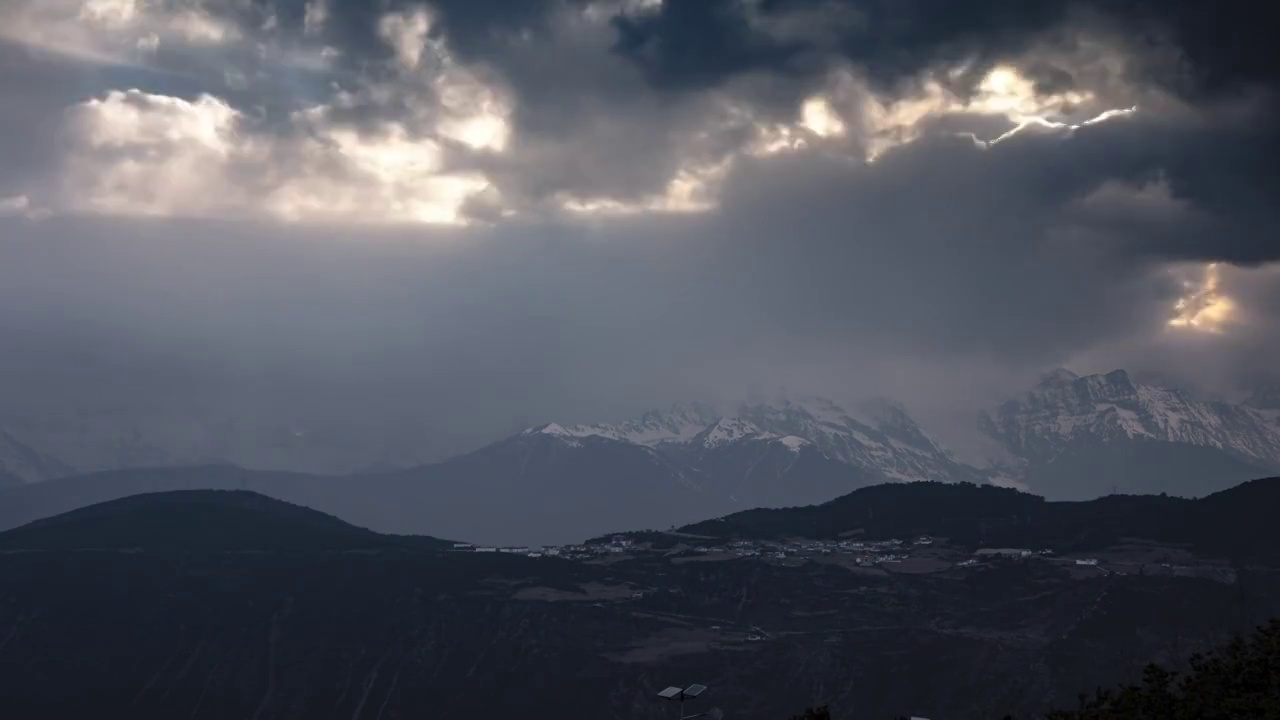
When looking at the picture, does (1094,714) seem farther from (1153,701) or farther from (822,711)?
(822,711)

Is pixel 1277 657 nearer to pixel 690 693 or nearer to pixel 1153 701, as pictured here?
pixel 1153 701

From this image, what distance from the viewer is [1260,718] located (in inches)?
6206

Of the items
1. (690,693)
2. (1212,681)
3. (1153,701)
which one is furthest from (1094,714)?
(690,693)

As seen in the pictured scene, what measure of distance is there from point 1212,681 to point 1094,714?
27.2m

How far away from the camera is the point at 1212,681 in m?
185

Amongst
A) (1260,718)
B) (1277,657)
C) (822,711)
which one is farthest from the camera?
(1277,657)

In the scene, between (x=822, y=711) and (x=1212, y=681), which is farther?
(x=1212, y=681)

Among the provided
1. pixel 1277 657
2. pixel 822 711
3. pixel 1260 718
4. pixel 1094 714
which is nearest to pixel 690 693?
pixel 822 711

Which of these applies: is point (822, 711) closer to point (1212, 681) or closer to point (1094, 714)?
point (1094, 714)

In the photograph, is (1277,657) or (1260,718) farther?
(1277,657)

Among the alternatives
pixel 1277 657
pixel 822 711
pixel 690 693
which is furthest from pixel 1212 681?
pixel 690 693

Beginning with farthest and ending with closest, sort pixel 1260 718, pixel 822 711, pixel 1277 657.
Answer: pixel 1277 657
pixel 822 711
pixel 1260 718

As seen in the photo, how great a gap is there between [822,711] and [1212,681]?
59.5 meters

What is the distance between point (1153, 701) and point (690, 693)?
6221 cm
